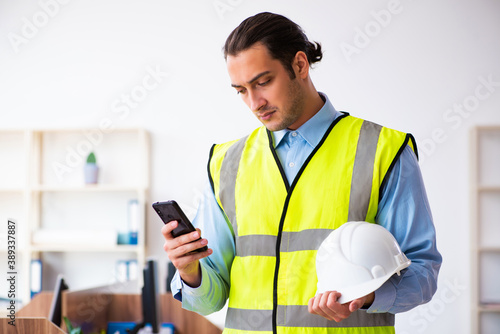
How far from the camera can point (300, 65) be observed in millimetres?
1371

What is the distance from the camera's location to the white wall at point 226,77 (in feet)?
13.2

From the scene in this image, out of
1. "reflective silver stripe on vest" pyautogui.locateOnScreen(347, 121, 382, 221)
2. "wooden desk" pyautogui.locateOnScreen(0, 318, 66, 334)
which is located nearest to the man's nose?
"reflective silver stripe on vest" pyautogui.locateOnScreen(347, 121, 382, 221)

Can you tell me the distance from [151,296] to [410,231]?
1613 millimetres

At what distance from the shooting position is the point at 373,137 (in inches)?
50.3

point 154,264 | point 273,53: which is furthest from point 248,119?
point 273,53

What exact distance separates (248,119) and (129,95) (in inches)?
38.7

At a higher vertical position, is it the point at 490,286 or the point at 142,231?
the point at 142,231

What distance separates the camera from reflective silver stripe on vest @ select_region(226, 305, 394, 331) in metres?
1.20

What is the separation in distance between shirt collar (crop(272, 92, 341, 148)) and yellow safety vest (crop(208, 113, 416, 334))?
22mm

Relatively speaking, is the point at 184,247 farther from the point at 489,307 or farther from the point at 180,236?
the point at 489,307

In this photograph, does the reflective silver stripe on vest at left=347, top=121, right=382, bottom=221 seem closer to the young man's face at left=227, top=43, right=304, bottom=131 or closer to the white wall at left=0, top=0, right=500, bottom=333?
the young man's face at left=227, top=43, right=304, bottom=131

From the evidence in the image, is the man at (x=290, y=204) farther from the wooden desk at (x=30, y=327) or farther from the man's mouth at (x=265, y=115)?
the wooden desk at (x=30, y=327)

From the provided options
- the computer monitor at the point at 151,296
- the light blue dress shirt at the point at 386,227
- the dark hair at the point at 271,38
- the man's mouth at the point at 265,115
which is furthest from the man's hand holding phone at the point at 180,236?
the computer monitor at the point at 151,296

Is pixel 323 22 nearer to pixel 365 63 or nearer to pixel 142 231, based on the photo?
pixel 365 63
